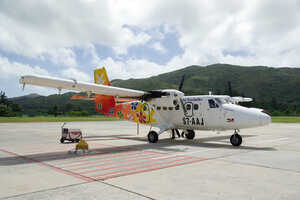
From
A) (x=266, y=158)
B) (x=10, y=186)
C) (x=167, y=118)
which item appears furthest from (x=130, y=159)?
(x=167, y=118)

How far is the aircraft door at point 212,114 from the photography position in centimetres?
1402

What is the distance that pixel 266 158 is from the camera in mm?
9727

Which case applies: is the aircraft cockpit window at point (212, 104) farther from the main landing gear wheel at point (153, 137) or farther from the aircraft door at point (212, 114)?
the main landing gear wheel at point (153, 137)

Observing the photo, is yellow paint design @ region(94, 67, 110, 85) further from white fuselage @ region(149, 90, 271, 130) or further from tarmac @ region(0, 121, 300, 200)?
tarmac @ region(0, 121, 300, 200)

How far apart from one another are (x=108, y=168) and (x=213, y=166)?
3630 millimetres

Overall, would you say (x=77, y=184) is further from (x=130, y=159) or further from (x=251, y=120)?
(x=251, y=120)

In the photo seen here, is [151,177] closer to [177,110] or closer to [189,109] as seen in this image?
[189,109]

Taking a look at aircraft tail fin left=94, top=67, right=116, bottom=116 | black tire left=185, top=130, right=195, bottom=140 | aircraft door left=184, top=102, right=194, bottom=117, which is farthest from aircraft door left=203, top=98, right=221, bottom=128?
aircraft tail fin left=94, top=67, right=116, bottom=116

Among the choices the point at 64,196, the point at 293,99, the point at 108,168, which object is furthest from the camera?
the point at 293,99

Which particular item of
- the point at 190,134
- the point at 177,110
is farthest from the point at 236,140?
the point at 190,134

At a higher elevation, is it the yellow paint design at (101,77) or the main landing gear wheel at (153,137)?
the yellow paint design at (101,77)

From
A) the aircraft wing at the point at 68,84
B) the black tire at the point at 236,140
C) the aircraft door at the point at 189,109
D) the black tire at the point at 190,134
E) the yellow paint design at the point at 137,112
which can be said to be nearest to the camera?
the aircraft wing at the point at 68,84

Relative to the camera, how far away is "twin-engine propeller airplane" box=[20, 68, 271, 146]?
12.6m

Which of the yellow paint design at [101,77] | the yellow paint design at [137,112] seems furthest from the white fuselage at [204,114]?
the yellow paint design at [101,77]
